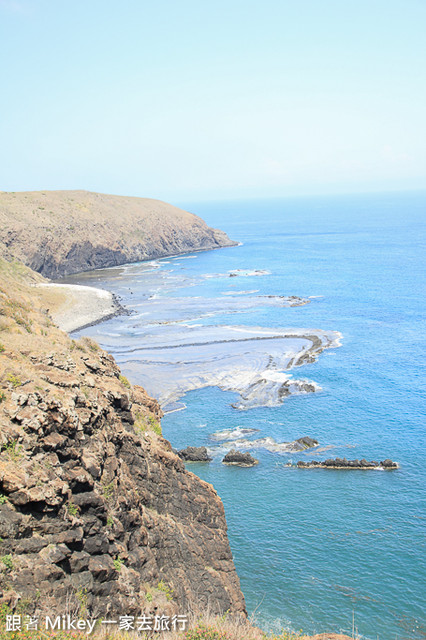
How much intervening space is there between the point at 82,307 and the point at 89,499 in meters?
90.1

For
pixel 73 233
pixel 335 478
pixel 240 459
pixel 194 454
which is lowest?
pixel 335 478

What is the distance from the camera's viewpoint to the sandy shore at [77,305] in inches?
3790

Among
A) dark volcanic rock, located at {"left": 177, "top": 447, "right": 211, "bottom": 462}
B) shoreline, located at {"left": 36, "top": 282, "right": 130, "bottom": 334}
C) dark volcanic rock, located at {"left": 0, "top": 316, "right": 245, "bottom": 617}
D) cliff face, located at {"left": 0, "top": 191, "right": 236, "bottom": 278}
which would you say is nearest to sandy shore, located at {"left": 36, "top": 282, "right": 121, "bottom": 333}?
shoreline, located at {"left": 36, "top": 282, "right": 130, "bottom": 334}

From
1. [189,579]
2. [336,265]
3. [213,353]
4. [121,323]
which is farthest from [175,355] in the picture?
[336,265]

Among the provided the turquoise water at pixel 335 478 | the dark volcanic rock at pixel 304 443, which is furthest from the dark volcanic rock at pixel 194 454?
the dark volcanic rock at pixel 304 443

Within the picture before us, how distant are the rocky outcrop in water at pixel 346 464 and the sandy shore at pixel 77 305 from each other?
54.9m

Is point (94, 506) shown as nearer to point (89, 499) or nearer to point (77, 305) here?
point (89, 499)

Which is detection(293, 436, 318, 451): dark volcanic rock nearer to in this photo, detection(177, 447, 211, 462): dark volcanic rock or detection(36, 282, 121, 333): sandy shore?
detection(177, 447, 211, 462): dark volcanic rock

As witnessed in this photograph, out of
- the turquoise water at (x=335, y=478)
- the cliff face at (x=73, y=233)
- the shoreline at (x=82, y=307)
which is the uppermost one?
the cliff face at (x=73, y=233)

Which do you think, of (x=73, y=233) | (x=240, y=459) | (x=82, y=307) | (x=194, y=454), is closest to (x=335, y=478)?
(x=240, y=459)

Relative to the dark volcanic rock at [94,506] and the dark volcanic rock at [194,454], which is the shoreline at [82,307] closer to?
the dark volcanic rock at [194,454]

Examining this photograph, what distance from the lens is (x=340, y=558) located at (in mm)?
34344

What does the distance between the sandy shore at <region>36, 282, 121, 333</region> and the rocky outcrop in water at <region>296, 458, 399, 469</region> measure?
180 feet

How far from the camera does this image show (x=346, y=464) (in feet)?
149
